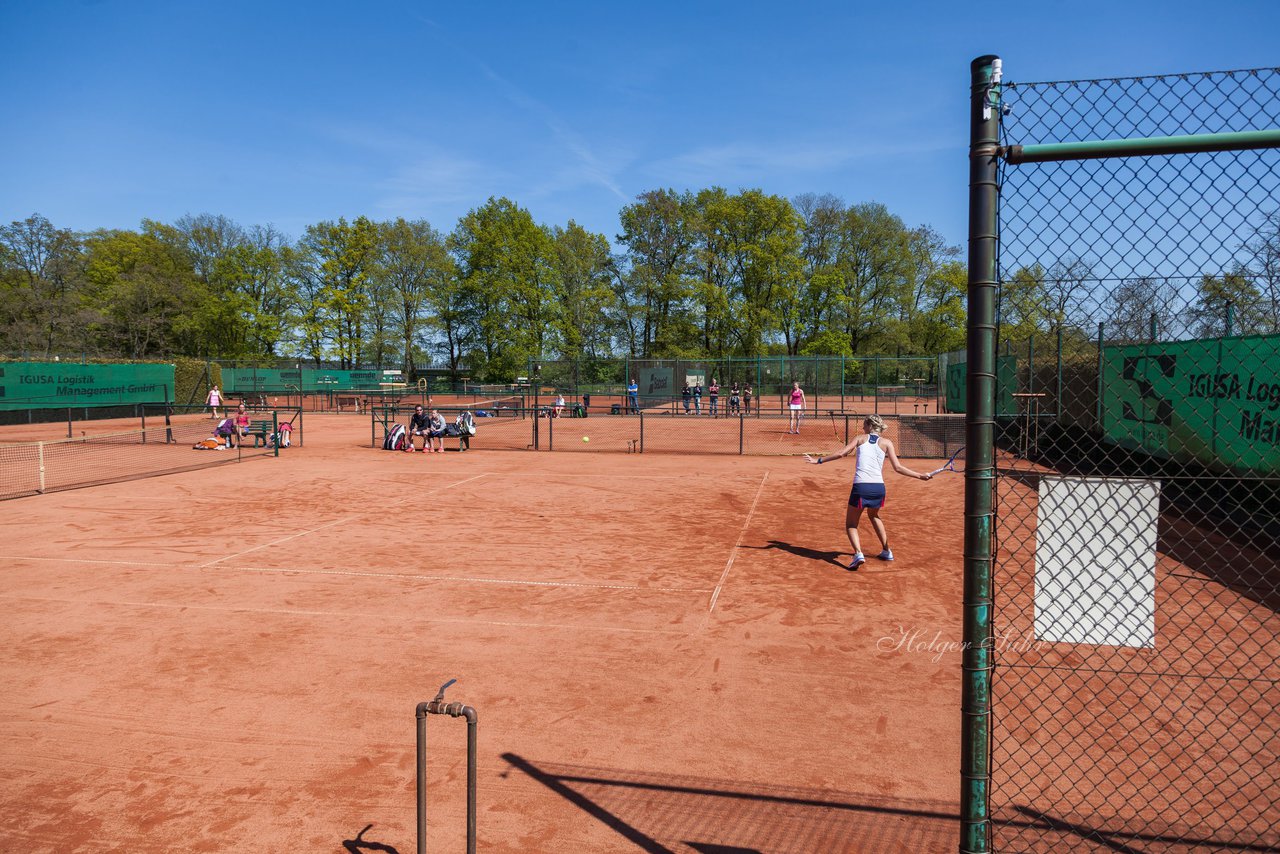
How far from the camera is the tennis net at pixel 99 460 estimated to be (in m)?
16.1

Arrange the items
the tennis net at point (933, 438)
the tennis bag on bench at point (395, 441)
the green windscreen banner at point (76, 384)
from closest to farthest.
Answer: the tennis net at point (933, 438) < the tennis bag on bench at point (395, 441) < the green windscreen banner at point (76, 384)

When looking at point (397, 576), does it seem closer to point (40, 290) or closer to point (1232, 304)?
point (1232, 304)

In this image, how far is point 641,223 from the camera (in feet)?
195

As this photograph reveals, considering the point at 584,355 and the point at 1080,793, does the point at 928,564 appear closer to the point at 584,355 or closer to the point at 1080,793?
the point at 1080,793

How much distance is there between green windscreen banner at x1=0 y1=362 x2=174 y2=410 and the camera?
30906mm

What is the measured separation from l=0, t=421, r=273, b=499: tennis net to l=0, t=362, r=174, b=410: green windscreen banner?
23.9ft

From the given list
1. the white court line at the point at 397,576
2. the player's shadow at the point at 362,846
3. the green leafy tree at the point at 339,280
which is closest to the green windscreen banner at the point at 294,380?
the green leafy tree at the point at 339,280

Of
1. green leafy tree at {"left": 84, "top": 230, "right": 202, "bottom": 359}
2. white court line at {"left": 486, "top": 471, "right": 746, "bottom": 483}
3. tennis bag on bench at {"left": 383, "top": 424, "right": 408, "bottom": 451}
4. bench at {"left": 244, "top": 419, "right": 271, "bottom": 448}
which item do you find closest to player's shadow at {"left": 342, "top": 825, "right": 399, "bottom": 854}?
white court line at {"left": 486, "top": 471, "right": 746, "bottom": 483}

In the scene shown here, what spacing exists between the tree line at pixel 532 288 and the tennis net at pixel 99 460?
34988mm

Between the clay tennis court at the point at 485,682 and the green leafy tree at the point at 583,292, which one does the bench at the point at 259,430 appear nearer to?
the clay tennis court at the point at 485,682

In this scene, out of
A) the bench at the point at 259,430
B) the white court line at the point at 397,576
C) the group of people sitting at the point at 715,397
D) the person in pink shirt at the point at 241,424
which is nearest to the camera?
the white court line at the point at 397,576

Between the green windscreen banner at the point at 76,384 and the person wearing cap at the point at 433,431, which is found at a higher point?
the green windscreen banner at the point at 76,384

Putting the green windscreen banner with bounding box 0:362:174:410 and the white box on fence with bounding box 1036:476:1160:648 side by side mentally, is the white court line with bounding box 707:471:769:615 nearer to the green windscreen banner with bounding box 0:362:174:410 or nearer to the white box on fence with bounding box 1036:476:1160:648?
the white box on fence with bounding box 1036:476:1160:648

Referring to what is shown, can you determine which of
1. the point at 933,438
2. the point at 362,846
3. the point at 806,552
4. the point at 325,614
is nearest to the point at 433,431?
the point at 933,438
